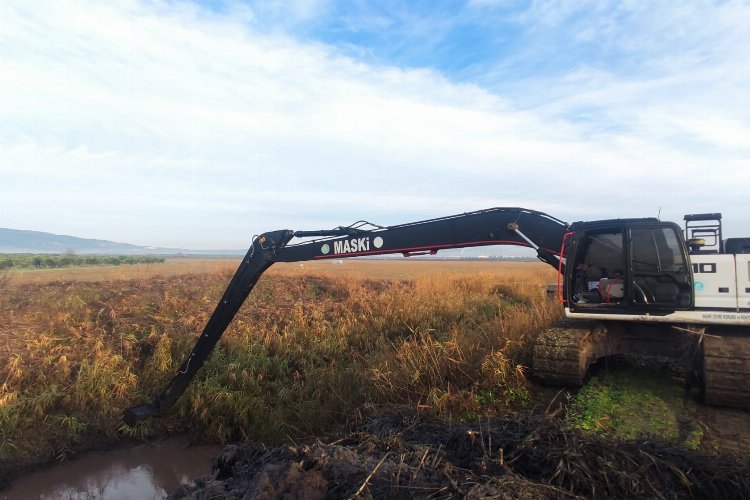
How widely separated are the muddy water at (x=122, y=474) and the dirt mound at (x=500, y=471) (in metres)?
3.86

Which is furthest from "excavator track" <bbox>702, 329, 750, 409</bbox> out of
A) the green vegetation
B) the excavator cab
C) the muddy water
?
the muddy water

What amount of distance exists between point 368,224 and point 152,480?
515cm

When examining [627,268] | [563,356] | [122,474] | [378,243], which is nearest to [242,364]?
[122,474]

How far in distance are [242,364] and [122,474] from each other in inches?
116

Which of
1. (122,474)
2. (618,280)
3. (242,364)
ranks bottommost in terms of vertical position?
(122,474)

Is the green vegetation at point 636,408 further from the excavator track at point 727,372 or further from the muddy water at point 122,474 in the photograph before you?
the muddy water at point 122,474

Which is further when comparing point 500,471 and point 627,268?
point 627,268

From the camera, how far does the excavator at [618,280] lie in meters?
5.97

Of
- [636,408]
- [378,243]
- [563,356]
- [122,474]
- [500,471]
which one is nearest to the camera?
[500,471]

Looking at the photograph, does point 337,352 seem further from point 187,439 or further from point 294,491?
point 294,491

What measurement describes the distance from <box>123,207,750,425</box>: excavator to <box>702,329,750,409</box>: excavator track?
0.01 metres

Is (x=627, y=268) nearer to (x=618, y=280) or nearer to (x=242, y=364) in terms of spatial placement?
(x=618, y=280)

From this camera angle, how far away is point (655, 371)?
7379 millimetres

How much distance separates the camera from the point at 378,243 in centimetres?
675
